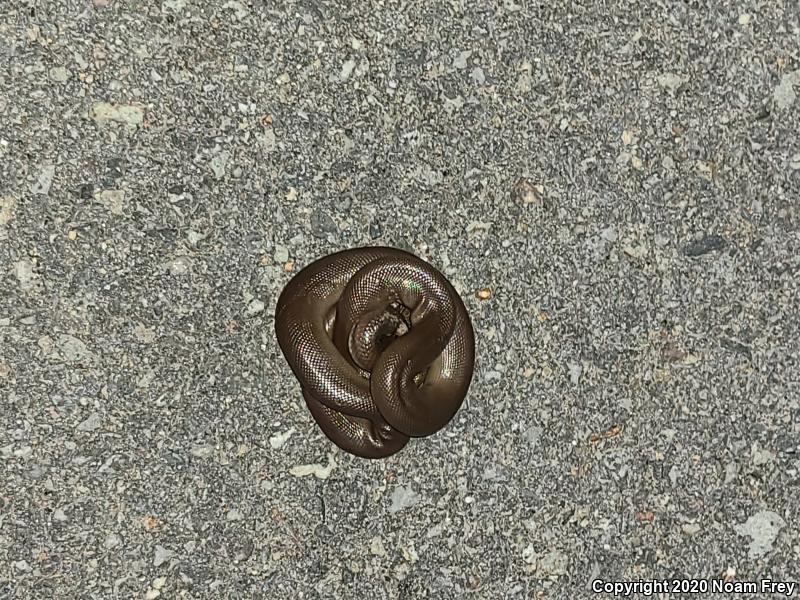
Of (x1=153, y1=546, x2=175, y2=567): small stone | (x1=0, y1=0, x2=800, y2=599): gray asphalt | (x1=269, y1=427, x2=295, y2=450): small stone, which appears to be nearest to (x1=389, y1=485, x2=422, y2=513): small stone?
Answer: (x1=0, y1=0, x2=800, y2=599): gray asphalt

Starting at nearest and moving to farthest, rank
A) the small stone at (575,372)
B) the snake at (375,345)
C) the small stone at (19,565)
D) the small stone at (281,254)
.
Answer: the snake at (375,345) → the small stone at (19,565) → the small stone at (281,254) → the small stone at (575,372)

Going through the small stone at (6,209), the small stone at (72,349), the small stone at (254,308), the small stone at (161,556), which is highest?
the small stone at (6,209)

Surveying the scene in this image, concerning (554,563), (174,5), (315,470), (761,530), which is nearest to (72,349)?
(315,470)

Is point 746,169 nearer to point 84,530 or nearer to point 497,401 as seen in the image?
point 497,401

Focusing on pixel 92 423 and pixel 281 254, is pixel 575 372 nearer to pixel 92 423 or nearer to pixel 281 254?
pixel 281 254

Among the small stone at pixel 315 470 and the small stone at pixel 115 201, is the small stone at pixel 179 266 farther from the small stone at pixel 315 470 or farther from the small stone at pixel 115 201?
the small stone at pixel 315 470

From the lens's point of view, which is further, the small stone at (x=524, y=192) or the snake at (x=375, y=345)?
the small stone at (x=524, y=192)

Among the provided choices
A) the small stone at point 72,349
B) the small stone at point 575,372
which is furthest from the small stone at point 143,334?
the small stone at point 575,372

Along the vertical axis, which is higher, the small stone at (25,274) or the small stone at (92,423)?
the small stone at (25,274)

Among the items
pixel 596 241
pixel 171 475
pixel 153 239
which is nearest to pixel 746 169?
pixel 596 241
